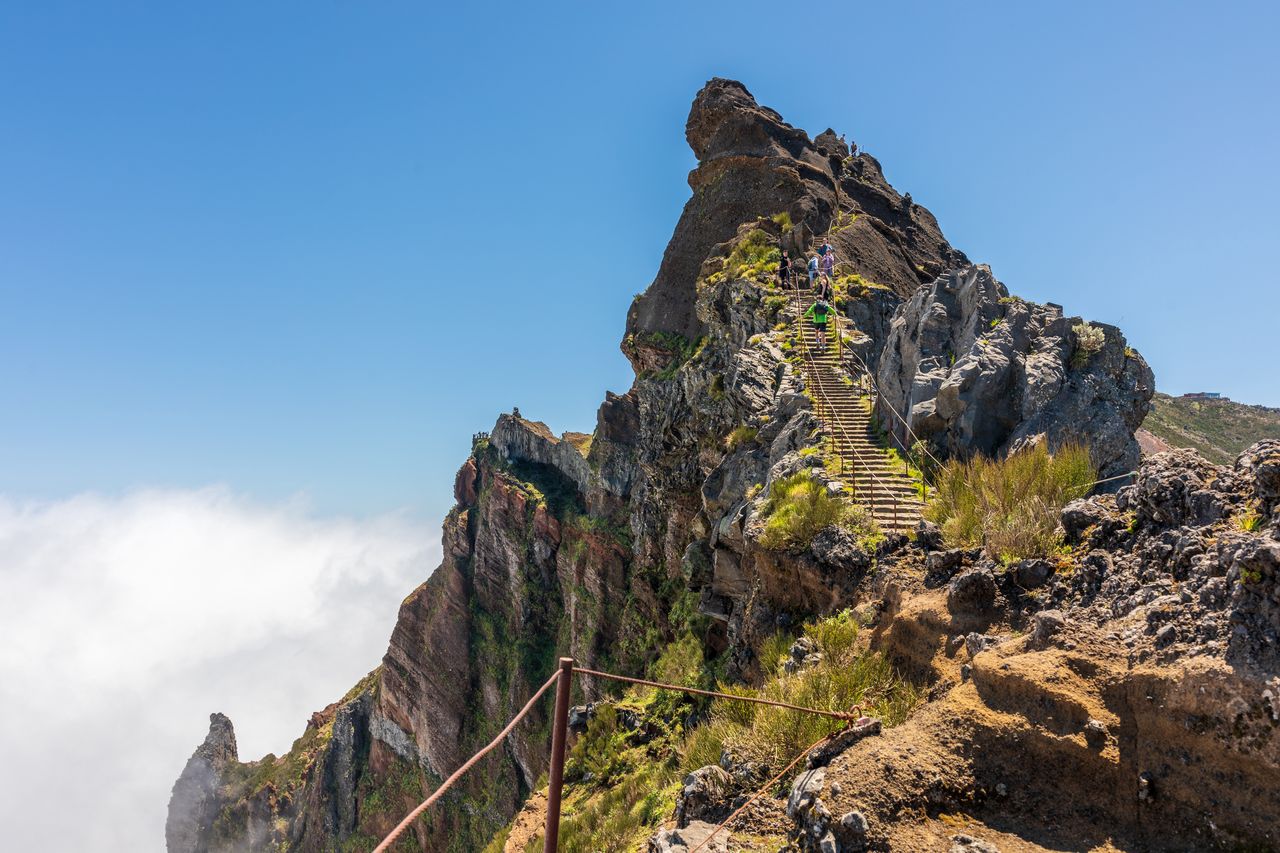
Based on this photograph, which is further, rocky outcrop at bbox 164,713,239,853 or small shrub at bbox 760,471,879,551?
rocky outcrop at bbox 164,713,239,853

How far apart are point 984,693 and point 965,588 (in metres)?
1.80

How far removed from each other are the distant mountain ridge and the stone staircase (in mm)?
28081

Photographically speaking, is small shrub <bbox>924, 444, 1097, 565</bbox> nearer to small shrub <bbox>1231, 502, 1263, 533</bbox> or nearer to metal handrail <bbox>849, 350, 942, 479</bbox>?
small shrub <bbox>1231, 502, 1263, 533</bbox>

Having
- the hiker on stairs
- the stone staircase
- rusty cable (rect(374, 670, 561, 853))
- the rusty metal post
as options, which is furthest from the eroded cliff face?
rusty cable (rect(374, 670, 561, 853))

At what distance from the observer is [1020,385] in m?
14.4

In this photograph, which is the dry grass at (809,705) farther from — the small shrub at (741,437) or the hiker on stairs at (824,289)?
the hiker on stairs at (824,289)

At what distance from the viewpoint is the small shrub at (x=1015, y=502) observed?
755 cm

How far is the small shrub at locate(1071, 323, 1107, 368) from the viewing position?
571 inches

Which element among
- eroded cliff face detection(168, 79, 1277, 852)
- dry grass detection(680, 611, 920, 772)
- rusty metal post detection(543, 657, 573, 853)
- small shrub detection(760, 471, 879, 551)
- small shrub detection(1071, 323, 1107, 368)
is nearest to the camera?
rusty metal post detection(543, 657, 573, 853)

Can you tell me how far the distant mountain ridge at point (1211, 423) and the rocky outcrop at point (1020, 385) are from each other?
91.7 feet

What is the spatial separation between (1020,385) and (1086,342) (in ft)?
6.61

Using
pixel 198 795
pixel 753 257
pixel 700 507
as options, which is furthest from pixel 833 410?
pixel 198 795

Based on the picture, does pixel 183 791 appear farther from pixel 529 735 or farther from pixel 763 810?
pixel 763 810

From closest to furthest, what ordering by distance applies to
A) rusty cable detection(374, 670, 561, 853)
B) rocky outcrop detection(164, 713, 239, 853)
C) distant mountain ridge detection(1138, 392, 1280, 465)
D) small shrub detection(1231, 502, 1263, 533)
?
rusty cable detection(374, 670, 561, 853), small shrub detection(1231, 502, 1263, 533), distant mountain ridge detection(1138, 392, 1280, 465), rocky outcrop detection(164, 713, 239, 853)
